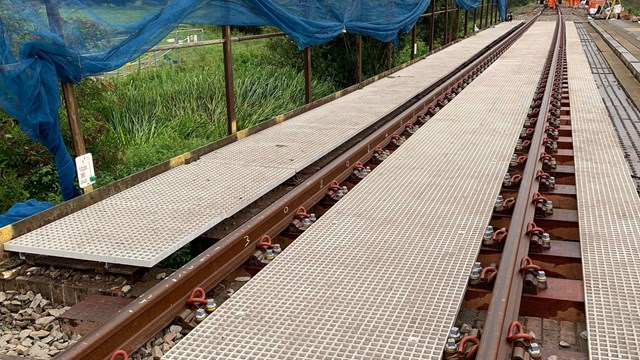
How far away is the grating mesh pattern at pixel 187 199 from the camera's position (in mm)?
4219

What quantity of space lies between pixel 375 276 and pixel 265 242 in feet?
3.38

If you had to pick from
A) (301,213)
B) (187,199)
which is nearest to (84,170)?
(187,199)

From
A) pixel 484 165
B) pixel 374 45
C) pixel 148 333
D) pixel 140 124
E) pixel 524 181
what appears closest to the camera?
pixel 148 333

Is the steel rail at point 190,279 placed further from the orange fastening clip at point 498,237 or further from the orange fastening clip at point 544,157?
the orange fastening clip at point 544,157

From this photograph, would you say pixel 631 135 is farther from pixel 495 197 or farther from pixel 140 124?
pixel 140 124

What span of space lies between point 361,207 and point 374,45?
12924 mm

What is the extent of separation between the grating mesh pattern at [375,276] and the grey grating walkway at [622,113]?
1754 millimetres

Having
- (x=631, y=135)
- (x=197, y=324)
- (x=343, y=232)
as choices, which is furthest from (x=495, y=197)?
(x=631, y=135)

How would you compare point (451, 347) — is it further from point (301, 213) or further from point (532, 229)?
point (301, 213)

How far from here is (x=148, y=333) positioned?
336cm

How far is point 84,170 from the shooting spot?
539 cm

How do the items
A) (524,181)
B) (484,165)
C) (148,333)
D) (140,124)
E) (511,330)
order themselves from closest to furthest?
(511,330), (148,333), (524,181), (484,165), (140,124)

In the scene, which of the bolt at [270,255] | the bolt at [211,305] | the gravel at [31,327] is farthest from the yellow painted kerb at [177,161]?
the bolt at [211,305]

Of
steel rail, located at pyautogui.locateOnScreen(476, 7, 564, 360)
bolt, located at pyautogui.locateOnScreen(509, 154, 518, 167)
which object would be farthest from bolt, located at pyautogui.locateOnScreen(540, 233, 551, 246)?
bolt, located at pyautogui.locateOnScreen(509, 154, 518, 167)
